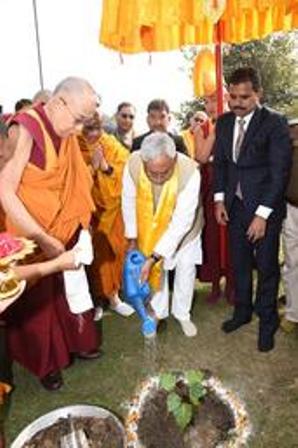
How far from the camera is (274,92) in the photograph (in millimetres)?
19281

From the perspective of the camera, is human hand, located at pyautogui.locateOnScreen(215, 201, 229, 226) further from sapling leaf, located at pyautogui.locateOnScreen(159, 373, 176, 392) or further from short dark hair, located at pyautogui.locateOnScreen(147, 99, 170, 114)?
sapling leaf, located at pyautogui.locateOnScreen(159, 373, 176, 392)

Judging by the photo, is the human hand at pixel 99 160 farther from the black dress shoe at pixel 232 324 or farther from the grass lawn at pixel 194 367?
the black dress shoe at pixel 232 324

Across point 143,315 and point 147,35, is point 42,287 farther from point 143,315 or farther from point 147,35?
point 147,35

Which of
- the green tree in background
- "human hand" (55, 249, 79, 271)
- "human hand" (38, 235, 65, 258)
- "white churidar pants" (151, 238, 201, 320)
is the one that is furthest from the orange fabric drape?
the green tree in background

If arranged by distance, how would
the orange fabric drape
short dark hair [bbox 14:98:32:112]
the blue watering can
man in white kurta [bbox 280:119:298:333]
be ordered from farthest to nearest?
short dark hair [bbox 14:98:32:112] < man in white kurta [bbox 280:119:298:333] < the orange fabric drape < the blue watering can

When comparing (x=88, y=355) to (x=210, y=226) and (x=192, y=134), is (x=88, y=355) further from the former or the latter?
(x=192, y=134)

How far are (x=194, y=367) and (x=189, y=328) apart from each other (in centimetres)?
47

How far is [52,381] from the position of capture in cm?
344

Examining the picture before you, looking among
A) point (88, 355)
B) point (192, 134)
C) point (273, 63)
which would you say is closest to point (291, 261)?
point (192, 134)

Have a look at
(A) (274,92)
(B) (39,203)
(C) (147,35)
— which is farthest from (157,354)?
(A) (274,92)

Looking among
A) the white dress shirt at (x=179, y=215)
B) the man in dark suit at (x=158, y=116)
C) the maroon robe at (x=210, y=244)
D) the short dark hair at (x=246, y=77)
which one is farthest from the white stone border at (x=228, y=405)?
the man in dark suit at (x=158, y=116)

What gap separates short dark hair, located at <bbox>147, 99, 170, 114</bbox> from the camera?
15.1ft

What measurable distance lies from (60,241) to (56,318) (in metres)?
0.54

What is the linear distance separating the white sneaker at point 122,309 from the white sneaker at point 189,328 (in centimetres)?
52
